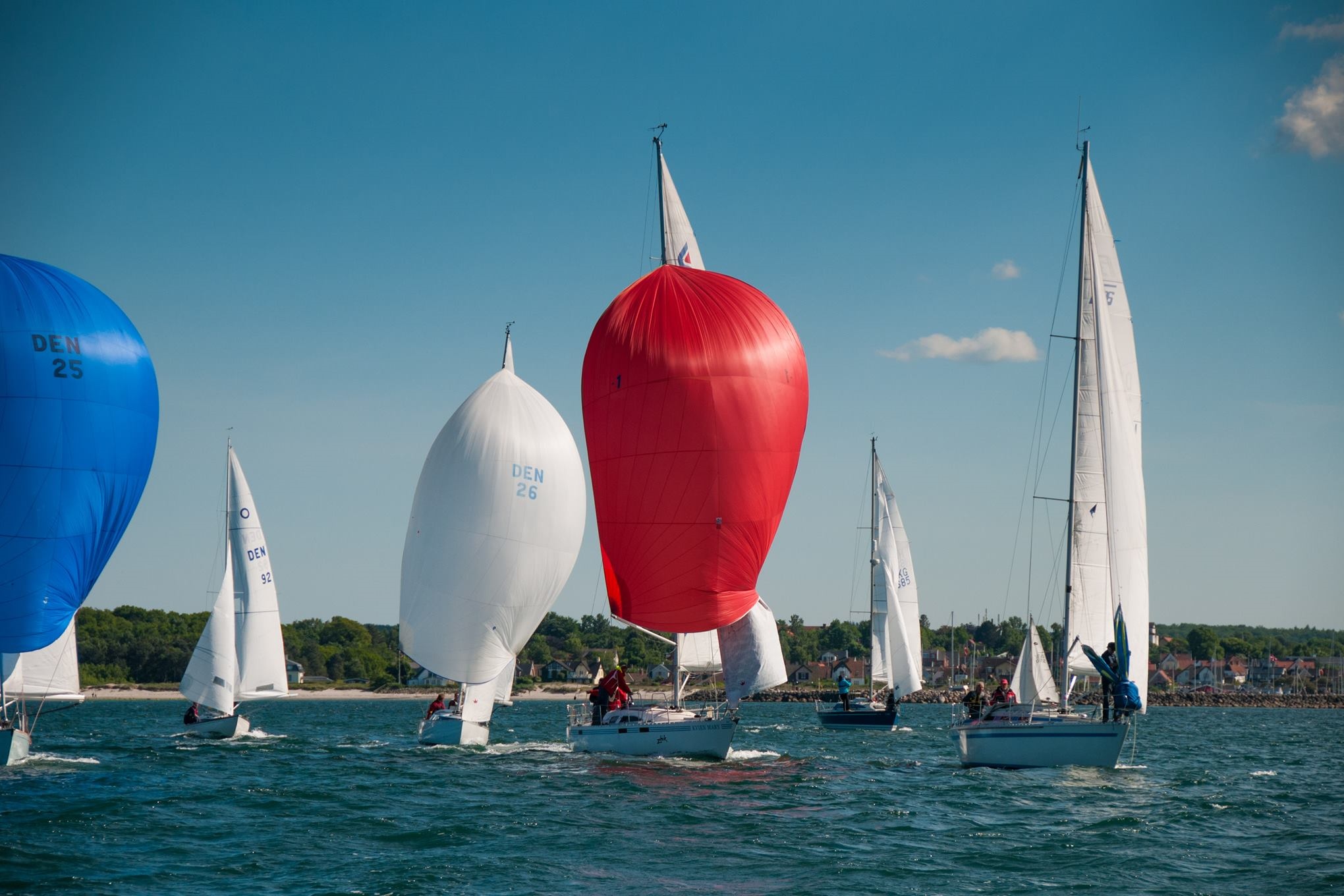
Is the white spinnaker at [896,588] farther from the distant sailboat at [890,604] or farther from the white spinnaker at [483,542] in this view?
the white spinnaker at [483,542]

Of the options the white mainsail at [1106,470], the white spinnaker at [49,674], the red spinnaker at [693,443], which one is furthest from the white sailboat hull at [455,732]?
the white mainsail at [1106,470]

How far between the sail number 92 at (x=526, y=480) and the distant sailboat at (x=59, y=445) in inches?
341

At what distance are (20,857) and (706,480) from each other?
14.9 m

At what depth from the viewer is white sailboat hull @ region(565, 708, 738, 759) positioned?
2805 centimetres

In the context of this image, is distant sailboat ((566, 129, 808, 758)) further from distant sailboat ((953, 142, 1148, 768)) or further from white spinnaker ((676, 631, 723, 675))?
distant sailboat ((953, 142, 1148, 768))

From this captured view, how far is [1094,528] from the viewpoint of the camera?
27.6 m

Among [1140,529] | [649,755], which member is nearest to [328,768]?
[649,755]

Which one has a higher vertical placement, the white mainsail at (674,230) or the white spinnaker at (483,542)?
the white mainsail at (674,230)

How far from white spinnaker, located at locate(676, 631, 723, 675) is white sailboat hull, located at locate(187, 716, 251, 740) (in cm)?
1694

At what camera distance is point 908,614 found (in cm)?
5181

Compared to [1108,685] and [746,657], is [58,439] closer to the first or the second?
[746,657]

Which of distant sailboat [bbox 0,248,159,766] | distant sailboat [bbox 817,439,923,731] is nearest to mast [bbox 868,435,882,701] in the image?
distant sailboat [bbox 817,439,923,731]

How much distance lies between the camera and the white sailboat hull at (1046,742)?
25516mm

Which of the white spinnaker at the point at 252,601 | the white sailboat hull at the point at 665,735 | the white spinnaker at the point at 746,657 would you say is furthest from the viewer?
the white spinnaker at the point at 252,601
